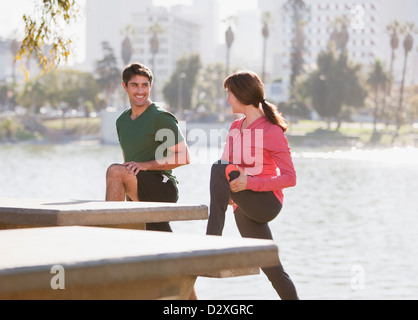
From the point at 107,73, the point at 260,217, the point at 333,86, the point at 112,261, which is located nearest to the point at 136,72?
the point at 260,217

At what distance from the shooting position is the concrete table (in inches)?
93.2

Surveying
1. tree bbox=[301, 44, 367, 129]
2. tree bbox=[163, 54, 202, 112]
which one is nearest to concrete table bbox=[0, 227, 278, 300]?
tree bbox=[301, 44, 367, 129]

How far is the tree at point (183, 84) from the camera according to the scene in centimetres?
11906

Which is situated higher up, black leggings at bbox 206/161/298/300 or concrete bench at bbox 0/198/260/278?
concrete bench at bbox 0/198/260/278

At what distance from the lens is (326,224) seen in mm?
49219

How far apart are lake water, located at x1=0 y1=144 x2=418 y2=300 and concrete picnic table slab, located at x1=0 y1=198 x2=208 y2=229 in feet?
67.1

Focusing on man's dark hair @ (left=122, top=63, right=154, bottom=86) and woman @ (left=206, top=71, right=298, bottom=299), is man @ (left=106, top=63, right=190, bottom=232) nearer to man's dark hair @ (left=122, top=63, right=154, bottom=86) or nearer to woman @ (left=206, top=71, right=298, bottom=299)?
man's dark hair @ (left=122, top=63, right=154, bottom=86)

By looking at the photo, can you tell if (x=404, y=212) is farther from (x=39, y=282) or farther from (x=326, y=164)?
(x=39, y=282)

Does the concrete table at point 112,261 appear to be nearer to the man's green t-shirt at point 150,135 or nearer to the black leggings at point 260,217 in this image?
the black leggings at point 260,217

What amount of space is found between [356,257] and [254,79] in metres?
31.5

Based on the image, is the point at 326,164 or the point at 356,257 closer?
the point at 356,257


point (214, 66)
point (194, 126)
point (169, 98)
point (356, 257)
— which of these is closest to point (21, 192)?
point (356, 257)

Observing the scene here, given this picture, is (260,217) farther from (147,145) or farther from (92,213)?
(92,213)
